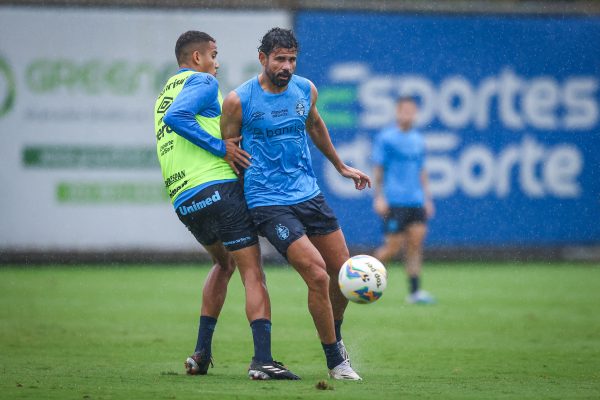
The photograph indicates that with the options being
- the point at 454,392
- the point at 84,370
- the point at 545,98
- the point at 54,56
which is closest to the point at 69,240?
the point at 54,56

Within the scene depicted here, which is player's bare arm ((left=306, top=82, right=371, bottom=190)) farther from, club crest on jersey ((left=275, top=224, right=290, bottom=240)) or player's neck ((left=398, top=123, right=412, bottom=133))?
player's neck ((left=398, top=123, right=412, bottom=133))

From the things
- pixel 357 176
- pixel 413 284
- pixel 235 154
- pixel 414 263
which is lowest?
pixel 413 284

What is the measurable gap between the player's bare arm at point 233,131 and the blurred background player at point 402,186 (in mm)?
7010

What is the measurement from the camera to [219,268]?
8.48 metres

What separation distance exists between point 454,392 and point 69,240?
12907mm

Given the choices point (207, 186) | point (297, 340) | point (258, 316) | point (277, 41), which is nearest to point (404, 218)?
point (297, 340)

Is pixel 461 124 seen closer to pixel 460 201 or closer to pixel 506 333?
pixel 460 201

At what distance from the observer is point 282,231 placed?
303 inches

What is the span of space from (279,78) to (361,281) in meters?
1.56

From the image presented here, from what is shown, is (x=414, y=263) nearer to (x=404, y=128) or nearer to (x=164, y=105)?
(x=404, y=128)

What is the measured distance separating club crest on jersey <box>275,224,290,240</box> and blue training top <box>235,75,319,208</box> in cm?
22

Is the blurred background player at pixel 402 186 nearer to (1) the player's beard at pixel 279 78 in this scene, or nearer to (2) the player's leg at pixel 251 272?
(2) the player's leg at pixel 251 272

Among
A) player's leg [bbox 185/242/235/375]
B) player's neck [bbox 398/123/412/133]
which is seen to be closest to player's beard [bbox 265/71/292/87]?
player's leg [bbox 185/242/235/375]

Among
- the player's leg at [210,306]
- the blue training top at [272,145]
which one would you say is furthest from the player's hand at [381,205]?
the blue training top at [272,145]
